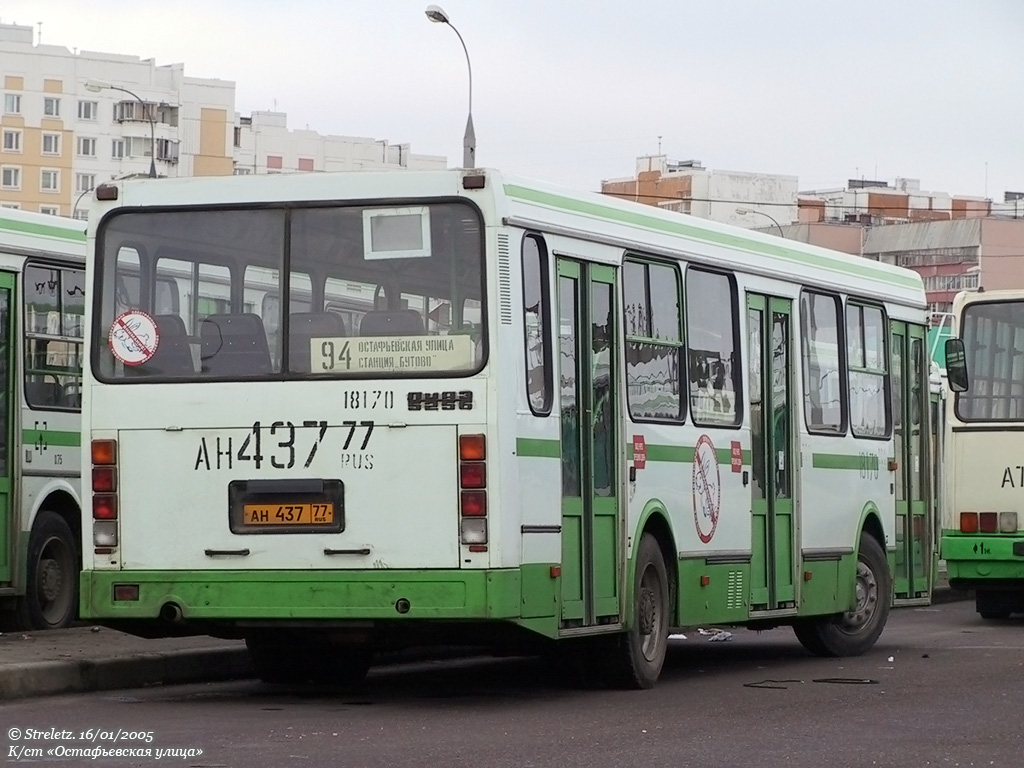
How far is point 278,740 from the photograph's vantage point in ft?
33.0

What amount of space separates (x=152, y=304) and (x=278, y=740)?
3067 millimetres

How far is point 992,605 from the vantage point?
22.1 meters

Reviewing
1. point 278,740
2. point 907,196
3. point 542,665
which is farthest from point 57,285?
point 907,196

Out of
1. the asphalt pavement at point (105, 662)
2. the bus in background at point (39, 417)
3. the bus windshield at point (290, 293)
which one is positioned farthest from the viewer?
the bus in background at point (39, 417)

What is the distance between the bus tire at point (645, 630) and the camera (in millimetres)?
12930

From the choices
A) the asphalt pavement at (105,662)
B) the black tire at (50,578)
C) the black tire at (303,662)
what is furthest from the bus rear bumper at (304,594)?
the black tire at (50,578)

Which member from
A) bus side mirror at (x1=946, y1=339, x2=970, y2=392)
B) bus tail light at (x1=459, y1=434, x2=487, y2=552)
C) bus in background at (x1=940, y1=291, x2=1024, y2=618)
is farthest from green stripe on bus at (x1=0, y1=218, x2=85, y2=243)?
bus in background at (x1=940, y1=291, x2=1024, y2=618)

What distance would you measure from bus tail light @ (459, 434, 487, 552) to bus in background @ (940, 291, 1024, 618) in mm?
10448

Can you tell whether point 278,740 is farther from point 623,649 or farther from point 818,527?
point 818,527

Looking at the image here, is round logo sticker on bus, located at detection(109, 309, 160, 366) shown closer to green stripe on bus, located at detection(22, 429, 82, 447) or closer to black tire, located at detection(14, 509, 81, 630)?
green stripe on bus, located at detection(22, 429, 82, 447)

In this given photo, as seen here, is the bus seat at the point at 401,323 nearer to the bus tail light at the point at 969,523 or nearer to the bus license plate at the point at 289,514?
the bus license plate at the point at 289,514

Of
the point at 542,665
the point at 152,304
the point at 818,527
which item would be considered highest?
the point at 152,304

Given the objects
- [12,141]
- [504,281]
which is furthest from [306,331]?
[12,141]

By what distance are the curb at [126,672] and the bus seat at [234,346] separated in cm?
209
